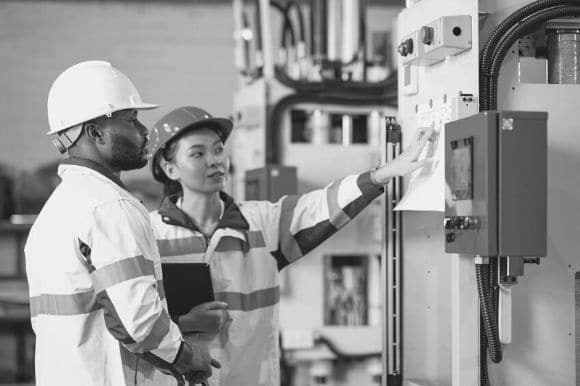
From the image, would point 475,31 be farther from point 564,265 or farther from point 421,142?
point 564,265

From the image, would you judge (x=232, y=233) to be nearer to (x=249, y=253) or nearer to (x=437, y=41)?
(x=249, y=253)

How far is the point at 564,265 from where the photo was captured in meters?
2.63

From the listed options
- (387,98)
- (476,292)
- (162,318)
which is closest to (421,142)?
(476,292)

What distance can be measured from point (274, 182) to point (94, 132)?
1929 millimetres

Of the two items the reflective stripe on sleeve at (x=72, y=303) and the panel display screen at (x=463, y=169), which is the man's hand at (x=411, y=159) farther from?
the reflective stripe on sleeve at (x=72, y=303)

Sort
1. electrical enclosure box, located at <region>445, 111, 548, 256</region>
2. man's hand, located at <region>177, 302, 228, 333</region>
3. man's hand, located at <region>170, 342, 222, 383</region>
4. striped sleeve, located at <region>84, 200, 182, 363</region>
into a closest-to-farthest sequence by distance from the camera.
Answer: electrical enclosure box, located at <region>445, 111, 548, 256</region>, striped sleeve, located at <region>84, 200, 182, 363</region>, man's hand, located at <region>170, 342, 222, 383</region>, man's hand, located at <region>177, 302, 228, 333</region>

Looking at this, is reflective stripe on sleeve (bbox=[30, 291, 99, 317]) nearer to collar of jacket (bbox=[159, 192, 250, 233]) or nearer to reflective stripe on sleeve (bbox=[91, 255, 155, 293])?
reflective stripe on sleeve (bbox=[91, 255, 155, 293])

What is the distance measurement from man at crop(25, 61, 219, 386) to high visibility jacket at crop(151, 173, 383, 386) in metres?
0.48

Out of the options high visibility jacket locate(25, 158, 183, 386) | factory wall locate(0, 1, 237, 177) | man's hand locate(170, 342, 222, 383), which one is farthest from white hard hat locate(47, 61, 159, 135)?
factory wall locate(0, 1, 237, 177)

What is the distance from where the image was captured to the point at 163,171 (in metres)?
3.29

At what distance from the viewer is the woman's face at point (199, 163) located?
10.4 ft

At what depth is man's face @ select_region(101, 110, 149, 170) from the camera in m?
2.57

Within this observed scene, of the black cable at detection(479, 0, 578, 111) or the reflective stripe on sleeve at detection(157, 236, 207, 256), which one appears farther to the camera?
the reflective stripe on sleeve at detection(157, 236, 207, 256)

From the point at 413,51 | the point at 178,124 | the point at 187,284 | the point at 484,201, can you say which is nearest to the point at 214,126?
the point at 178,124
